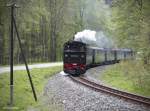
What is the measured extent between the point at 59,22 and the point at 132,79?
3490 cm

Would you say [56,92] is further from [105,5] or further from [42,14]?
[105,5]

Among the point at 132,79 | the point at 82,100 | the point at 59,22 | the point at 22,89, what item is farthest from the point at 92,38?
the point at 82,100

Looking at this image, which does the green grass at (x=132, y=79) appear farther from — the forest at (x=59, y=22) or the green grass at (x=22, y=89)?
the green grass at (x=22, y=89)

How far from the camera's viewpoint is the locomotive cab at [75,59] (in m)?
36.2

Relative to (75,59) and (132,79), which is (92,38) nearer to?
(75,59)

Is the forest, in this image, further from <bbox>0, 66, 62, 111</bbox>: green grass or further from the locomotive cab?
<bbox>0, 66, 62, 111</bbox>: green grass

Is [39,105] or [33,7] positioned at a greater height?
[33,7]

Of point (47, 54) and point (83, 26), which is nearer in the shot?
point (47, 54)

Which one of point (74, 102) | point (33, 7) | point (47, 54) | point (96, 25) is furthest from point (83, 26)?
point (74, 102)

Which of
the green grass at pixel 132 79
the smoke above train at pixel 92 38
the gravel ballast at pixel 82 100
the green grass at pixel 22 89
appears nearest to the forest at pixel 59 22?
the smoke above train at pixel 92 38

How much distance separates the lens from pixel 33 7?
53188 mm

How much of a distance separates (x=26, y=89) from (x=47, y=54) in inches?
1638

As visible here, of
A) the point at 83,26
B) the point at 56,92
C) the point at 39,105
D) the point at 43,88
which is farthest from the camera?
the point at 83,26

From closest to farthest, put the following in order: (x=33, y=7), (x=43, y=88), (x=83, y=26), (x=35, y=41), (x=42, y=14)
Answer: (x=43, y=88)
(x=33, y=7)
(x=42, y=14)
(x=35, y=41)
(x=83, y=26)
